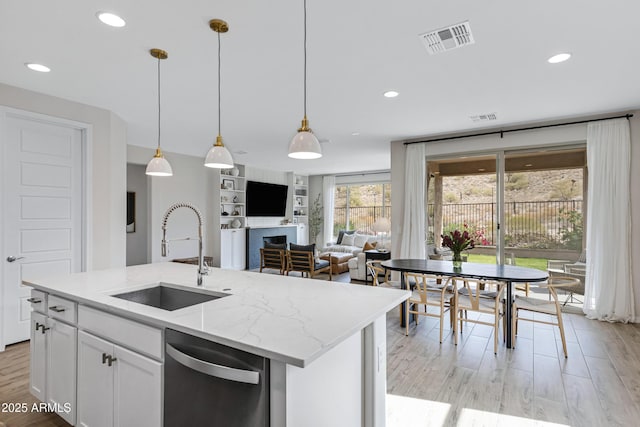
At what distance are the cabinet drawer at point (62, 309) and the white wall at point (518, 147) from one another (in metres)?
4.70

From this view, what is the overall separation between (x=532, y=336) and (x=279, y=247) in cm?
466

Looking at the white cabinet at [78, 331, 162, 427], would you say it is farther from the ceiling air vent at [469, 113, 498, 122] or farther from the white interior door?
the ceiling air vent at [469, 113, 498, 122]

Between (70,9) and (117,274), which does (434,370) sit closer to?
(117,274)

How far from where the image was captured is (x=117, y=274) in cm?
245

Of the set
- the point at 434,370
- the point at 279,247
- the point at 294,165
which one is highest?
the point at 294,165

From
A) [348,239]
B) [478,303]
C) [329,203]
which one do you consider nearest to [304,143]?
[478,303]

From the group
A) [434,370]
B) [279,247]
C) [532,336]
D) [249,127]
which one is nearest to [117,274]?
[434,370]

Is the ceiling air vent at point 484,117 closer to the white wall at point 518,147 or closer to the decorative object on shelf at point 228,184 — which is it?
the white wall at point 518,147

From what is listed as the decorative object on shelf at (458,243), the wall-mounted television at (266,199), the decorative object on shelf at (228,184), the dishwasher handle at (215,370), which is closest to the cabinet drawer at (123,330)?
the dishwasher handle at (215,370)

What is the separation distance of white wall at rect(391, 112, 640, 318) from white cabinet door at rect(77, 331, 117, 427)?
471cm

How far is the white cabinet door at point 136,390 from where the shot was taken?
55.7 inches

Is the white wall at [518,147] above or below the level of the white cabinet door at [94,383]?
above

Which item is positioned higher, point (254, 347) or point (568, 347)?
point (254, 347)

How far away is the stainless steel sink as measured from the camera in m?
1.99
